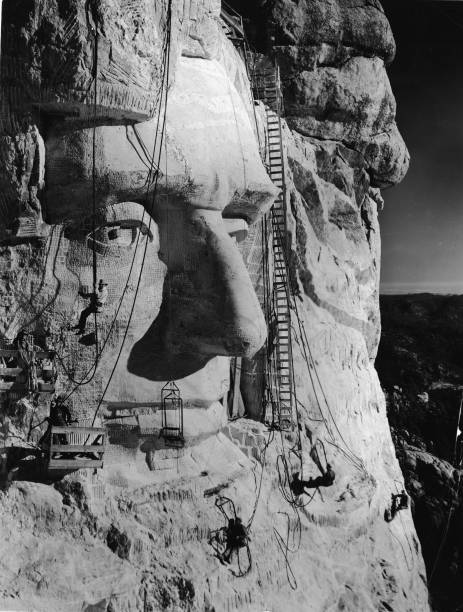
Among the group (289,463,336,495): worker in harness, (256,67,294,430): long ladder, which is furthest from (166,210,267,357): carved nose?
(256,67,294,430): long ladder

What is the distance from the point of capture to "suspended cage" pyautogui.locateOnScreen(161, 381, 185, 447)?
6320 mm

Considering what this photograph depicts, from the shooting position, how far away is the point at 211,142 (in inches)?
251

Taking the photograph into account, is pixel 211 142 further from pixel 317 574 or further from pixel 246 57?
pixel 317 574

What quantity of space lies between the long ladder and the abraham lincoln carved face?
1.40m

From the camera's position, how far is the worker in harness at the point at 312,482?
7.25m

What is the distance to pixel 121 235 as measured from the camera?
616 cm

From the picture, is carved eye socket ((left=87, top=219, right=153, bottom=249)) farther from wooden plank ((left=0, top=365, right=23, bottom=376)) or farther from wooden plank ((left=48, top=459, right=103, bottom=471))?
wooden plank ((left=48, top=459, right=103, bottom=471))

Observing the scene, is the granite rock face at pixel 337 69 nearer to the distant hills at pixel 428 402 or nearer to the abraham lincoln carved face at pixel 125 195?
the abraham lincoln carved face at pixel 125 195

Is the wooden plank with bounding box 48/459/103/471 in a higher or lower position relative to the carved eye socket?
lower

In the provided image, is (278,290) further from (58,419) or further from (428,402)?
(428,402)

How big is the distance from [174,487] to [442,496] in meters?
5.81

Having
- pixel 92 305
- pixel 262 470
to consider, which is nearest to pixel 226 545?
pixel 262 470

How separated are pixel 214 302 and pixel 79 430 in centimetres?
146

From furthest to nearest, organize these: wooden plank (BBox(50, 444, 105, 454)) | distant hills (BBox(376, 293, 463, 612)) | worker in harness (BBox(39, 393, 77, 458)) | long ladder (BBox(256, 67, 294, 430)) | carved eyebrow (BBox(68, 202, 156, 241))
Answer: distant hills (BBox(376, 293, 463, 612)) < long ladder (BBox(256, 67, 294, 430)) < carved eyebrow (BBox(68, 202, 156, 241)) < worker in harness (BBox(39, 393, 77, 458)) < wooden plank (BBox(50, 444, 105, 454))
